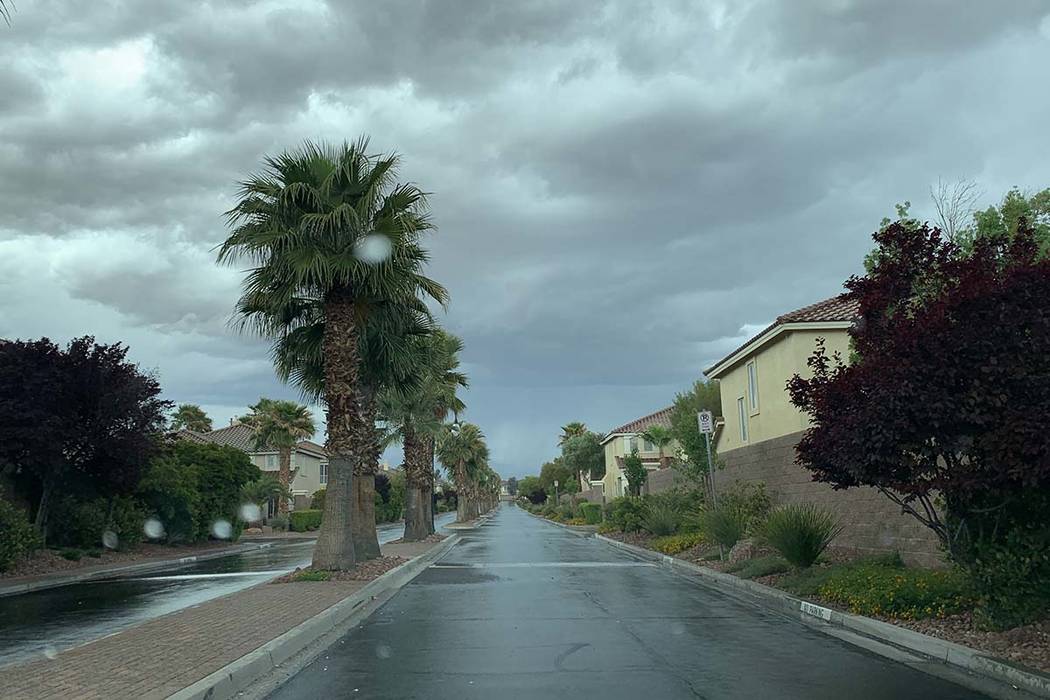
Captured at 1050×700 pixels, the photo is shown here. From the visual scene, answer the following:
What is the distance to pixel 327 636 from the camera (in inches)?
456

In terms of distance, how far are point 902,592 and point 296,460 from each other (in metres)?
71.8

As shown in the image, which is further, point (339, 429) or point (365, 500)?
point (365, 500)

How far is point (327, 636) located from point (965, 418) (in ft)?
26.4

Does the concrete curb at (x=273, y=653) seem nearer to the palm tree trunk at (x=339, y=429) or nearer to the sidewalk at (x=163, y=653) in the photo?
the sidewalk at (x=163, y=653)

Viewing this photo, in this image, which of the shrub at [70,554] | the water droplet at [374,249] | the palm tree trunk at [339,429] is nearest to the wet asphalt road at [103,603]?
the palm tree trunk at [339,429]

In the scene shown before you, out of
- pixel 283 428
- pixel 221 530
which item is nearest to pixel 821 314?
pixel 221 530

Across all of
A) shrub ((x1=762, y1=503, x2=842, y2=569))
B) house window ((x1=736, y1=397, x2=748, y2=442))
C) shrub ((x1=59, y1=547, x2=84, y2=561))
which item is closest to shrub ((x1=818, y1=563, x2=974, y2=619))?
shrub ((x1=762, y1=503, x2=842, y2=569))

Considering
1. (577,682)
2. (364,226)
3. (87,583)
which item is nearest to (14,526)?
(87,583)

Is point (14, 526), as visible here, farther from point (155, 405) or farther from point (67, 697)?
point (67, 697)

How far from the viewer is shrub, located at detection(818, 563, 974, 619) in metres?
11.1

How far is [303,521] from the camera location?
5900 centimetres

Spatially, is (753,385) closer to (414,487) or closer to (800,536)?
(800,536)

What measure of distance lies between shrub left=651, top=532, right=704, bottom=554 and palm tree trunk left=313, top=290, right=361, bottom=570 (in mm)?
10540

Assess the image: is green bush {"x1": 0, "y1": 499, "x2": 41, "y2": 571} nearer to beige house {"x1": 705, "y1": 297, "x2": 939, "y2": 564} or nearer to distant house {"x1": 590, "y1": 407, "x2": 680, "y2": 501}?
beige house {"x1": 705, "y1": 297, "x2": 939, "y2": 564}
